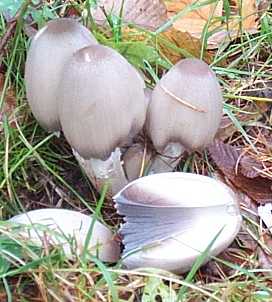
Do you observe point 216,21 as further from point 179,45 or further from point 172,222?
point 172,222

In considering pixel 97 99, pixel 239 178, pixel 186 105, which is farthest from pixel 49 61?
pixel 239 178

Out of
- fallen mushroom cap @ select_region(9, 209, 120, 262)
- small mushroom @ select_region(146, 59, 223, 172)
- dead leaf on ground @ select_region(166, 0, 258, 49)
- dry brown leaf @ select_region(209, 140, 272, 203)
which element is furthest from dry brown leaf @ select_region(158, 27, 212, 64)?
fallen mushroom cap @ select_region(9, 209, 120, 262)

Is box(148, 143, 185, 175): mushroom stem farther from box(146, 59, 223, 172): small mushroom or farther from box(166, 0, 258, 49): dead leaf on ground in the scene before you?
box(166, 0, 258, 49): dead leaf on ground

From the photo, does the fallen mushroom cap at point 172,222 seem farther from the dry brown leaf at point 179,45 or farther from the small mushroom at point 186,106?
the dry brown leaf at point 179,45

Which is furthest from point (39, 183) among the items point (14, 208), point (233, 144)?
point (233, 144)

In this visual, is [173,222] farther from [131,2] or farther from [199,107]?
[131,2]

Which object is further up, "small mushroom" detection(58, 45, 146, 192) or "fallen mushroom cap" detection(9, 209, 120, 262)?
"small mushroom" detection(58, 45, 146, 192)
